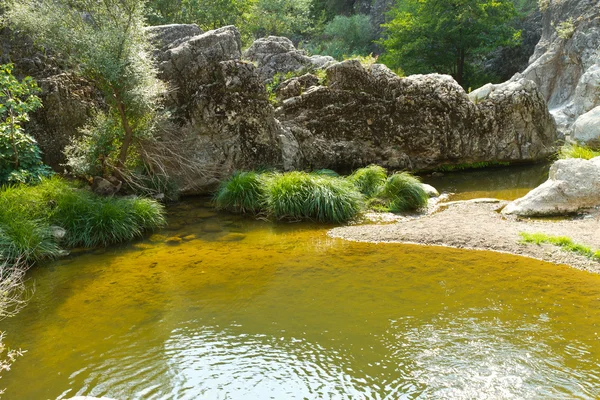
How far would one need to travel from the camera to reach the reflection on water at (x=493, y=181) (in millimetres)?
13109

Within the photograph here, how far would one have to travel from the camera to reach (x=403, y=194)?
1179cm

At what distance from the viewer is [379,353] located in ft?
17.1

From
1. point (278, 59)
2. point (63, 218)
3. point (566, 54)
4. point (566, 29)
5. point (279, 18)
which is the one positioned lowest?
point (63, 218)

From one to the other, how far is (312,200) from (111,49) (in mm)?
5900

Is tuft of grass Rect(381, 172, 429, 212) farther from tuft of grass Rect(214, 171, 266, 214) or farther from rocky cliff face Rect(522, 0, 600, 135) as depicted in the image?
rocky cliff face Rect(522, 0, 600, 135)

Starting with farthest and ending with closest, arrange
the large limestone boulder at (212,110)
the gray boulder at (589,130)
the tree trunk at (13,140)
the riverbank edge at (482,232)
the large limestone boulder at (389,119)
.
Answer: the large limestone boulder at (389,119) < the large limestone boulder at (212,110) < the gray boulder at (589,130) < the tree trunk at (13,140) < the riverbank edge at (482,232)

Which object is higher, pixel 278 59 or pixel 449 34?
pixel 449 34

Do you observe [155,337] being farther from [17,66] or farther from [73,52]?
[17,66]

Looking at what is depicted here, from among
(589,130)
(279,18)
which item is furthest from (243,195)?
(279,18)

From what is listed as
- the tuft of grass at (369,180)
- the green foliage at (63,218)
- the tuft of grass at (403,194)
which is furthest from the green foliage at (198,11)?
the tuft of grass at (403,194)

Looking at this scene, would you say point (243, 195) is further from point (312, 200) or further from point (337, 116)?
point (337, 116)

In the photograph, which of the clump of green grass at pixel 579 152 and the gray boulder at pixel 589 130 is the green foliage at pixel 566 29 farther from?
the clump of green grass at pixel 579 152

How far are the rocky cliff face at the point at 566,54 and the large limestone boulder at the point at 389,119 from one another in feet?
21.1

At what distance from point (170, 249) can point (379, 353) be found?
18.0ft
